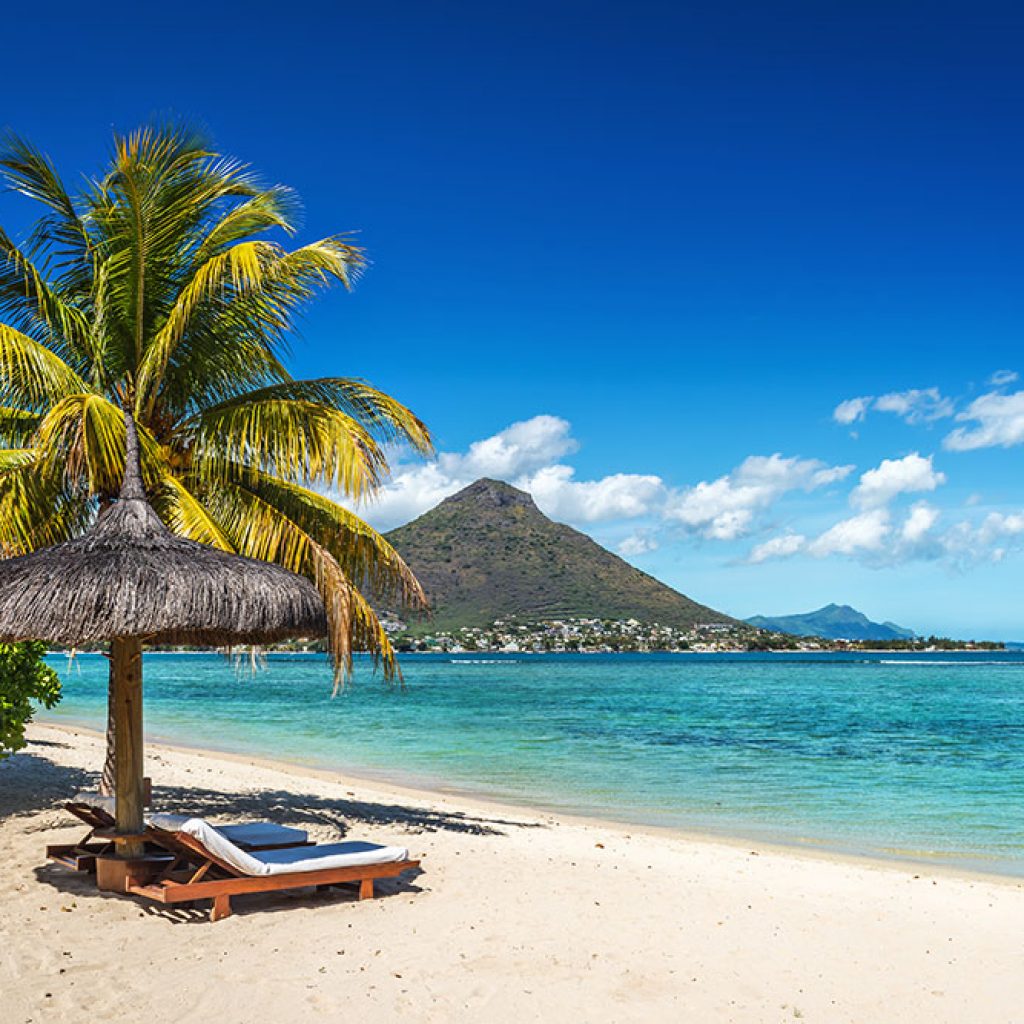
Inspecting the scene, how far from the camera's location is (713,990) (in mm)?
5941

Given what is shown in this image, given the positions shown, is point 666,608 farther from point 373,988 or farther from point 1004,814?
point 373,988

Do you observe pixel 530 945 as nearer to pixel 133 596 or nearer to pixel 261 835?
pixel 261 835

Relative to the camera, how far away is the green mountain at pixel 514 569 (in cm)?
10975

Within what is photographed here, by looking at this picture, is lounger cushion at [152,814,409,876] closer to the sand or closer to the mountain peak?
the sand

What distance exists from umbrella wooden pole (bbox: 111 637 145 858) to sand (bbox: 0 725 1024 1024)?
48 cm

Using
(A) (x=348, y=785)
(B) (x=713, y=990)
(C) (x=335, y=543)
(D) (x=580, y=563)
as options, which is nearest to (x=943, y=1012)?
(B) (x=713, y=990)

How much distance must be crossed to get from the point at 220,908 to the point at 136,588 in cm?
218

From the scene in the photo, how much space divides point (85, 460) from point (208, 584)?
2176 mm

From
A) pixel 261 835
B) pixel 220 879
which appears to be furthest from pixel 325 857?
pixel 261 835

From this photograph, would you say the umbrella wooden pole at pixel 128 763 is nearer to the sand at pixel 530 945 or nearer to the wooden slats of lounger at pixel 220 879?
the wooden slats of lounger at pixel 220 879

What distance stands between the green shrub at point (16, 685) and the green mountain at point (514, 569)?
90899 millimetres

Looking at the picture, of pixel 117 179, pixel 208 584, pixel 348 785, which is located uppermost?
pixel 117 179

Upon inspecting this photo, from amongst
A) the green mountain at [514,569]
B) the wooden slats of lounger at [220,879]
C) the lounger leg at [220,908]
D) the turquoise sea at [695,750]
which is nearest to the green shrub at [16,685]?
the turquoise sea at [695,750]

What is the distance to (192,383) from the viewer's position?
1027 cm
